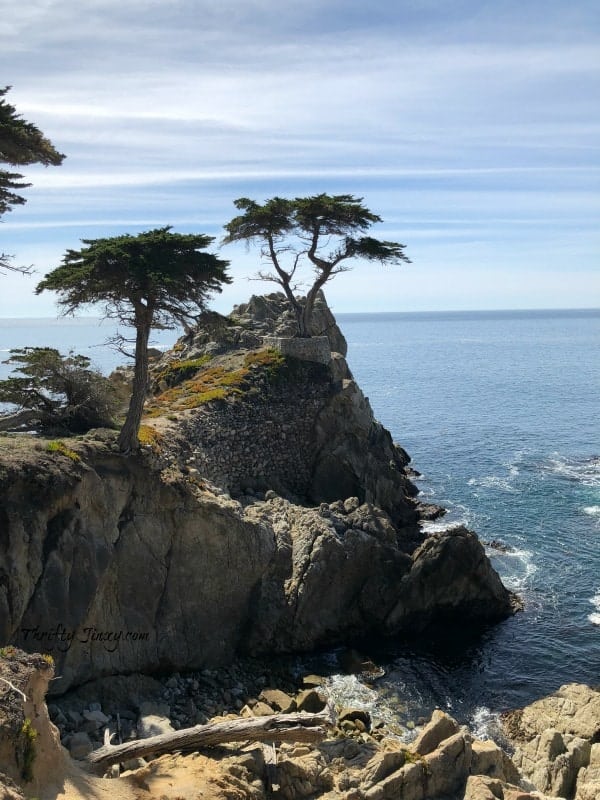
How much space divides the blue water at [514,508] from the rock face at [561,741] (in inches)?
64.3

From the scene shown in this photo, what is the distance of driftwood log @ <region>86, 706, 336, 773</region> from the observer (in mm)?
18984

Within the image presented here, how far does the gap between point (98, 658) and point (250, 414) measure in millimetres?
19919

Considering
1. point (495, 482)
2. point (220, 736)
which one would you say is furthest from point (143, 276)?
point (495, 482)

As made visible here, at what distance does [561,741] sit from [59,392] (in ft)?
81.6

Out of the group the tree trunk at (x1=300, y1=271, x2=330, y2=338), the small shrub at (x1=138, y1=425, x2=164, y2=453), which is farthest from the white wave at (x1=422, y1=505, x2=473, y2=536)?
the small shrub at (x1=138, y1=425, x2=164, y2=453)

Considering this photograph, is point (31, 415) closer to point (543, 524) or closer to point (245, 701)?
point (245, 701)

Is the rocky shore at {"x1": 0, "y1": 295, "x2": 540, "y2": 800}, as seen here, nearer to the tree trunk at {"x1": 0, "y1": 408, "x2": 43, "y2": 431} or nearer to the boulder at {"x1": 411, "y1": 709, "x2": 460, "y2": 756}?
the boulder at {"x1": 411, "y1": 709, "x2": 460, "y2": 756}

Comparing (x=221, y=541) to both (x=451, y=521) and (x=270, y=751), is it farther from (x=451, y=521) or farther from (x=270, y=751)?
(x=451, y=521)

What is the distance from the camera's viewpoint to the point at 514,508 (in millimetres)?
51969

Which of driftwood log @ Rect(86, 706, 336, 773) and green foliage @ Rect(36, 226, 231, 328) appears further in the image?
green foliage @ Rect(36, 226, 231, 328)

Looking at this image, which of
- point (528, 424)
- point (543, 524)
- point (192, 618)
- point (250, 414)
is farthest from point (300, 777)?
point (528, 424)

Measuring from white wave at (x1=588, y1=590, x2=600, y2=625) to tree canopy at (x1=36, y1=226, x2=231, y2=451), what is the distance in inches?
909

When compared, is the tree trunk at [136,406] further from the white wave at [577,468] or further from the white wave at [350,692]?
the white wave at [577,468]

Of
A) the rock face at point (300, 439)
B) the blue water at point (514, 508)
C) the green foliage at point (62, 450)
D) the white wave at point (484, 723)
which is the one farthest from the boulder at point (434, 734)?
the rock face at point (300, 439)
